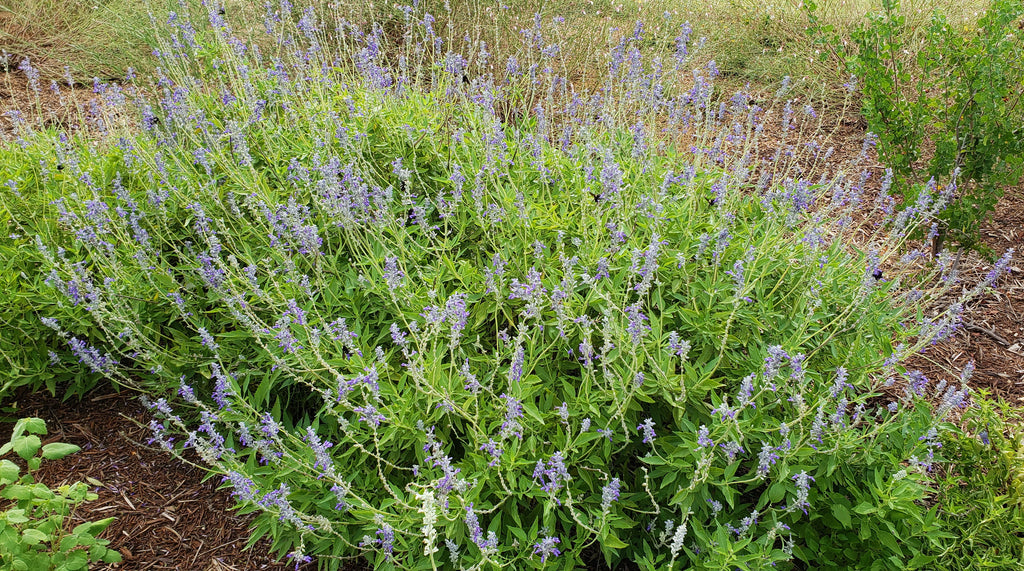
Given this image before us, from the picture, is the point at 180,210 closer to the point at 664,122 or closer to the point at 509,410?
the point at 509,410

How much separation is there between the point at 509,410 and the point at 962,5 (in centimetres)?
962

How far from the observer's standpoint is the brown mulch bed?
281 cm

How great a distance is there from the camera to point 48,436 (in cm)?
330

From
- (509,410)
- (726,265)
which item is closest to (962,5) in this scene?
(726,265)

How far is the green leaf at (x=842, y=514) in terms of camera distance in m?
2.28

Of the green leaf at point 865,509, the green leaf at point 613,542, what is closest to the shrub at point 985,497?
the green leaf at point 865,509

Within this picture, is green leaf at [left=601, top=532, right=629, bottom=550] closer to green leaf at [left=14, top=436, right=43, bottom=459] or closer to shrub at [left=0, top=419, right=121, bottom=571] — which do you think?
shrub at [left=0, top=419, right=121, bottom=571]

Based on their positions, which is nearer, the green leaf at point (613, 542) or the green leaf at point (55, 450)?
the green leaf at point (55, 450)

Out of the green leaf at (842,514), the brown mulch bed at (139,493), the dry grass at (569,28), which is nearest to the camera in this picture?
the green leaf at (842,514)

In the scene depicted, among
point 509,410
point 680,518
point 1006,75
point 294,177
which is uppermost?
point 1006,75

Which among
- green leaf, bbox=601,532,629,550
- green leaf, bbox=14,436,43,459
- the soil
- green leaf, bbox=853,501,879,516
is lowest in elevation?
the soil

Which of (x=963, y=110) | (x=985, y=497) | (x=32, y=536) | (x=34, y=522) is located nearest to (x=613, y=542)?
(x=985, y=497)

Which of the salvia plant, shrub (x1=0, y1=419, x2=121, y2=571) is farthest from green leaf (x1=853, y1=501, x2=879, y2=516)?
shrub (x1=0, y1=419, x2=121, y2=571)

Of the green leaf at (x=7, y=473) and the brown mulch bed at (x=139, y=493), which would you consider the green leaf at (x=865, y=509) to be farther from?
the green leaf at (x=7, y=473)
